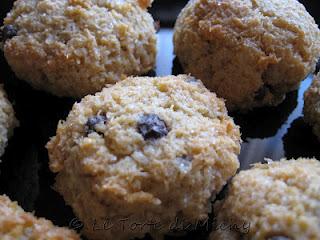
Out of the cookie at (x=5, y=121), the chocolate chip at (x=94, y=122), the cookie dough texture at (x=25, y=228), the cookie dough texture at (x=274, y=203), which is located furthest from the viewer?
the cookie at (x=5, y=121)

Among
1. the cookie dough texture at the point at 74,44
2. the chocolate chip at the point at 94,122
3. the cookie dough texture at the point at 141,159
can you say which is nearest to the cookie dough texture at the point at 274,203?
the cookie dough texture at the point at 141,159

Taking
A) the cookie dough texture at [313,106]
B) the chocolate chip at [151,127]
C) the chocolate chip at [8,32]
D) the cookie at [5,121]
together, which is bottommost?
the cookie at [5,121]

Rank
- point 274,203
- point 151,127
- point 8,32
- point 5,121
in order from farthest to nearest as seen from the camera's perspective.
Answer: point 8,32 < point 5,121 < point 151,127 < point 274,203

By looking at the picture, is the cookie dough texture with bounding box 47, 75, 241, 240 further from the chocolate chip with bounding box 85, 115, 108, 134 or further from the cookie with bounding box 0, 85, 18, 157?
the cookie with bounding box 0, 85, 18, 157

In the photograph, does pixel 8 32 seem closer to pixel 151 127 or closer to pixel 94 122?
pixel 94 122

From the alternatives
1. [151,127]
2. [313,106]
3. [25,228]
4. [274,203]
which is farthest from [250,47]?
[25,228]

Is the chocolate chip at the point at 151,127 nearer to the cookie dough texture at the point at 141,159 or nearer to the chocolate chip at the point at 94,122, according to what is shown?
the cookie dough texture at the point at 141,159

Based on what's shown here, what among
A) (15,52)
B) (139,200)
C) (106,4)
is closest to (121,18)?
(106,4)

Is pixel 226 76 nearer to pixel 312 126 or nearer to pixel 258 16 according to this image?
pixel 258 16
